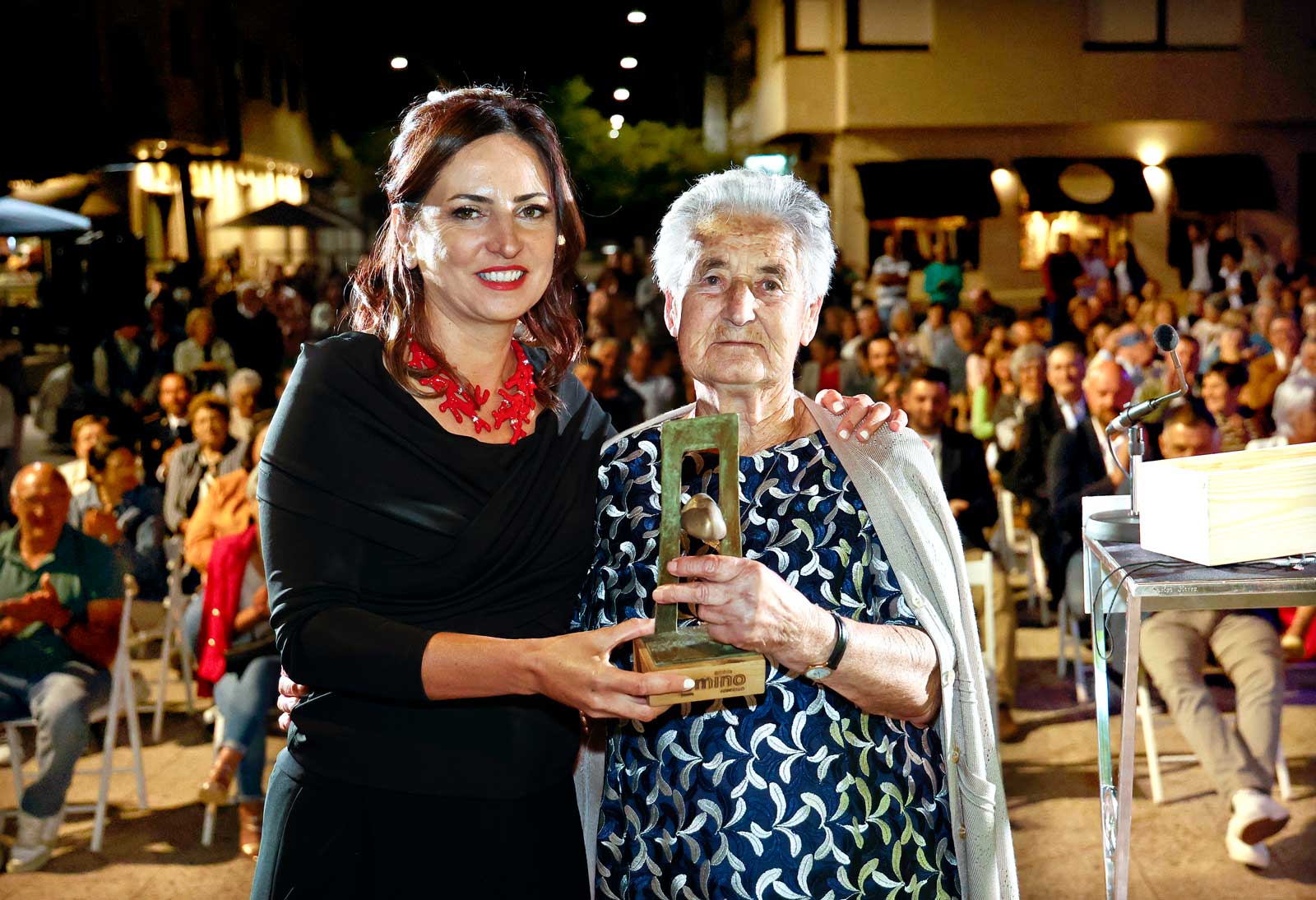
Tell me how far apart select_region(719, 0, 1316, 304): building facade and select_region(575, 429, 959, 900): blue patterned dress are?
60.7 feet

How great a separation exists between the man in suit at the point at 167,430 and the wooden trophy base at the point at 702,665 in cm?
587

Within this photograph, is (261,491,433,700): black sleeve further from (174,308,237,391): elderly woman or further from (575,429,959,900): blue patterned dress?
(174,308,237,391): elderly woman

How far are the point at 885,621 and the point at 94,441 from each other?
548 centimetres

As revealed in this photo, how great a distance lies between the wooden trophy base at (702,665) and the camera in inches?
60.2

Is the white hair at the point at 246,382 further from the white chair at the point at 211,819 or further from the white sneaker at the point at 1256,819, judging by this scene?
the white sneaker at the point at 1256,819

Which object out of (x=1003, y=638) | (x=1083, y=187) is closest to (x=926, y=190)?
(x=1083, y=187)

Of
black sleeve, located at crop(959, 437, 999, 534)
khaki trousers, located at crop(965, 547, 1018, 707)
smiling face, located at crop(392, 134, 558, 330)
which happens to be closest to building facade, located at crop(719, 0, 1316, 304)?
black sleeve, located at crop(959, 437, 999, 534)

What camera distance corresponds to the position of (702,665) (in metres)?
1.54

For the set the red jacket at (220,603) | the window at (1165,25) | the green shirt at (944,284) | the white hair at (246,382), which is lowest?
the red jacket at (220,603)

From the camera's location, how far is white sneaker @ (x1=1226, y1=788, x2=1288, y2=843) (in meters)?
4.25

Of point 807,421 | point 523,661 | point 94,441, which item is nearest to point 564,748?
point 523,661

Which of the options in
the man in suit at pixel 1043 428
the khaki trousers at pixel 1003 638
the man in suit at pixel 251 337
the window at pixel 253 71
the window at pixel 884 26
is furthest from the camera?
the window at pixel 253 71

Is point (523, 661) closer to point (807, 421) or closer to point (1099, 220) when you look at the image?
point (807, 421)

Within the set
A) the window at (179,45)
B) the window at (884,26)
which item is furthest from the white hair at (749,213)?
the window at (179,45)
